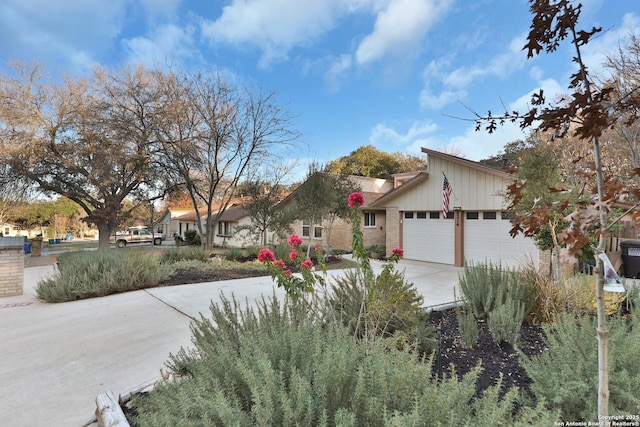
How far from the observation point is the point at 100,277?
288 inches

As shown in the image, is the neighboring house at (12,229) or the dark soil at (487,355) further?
the neighboring house at (12,229)

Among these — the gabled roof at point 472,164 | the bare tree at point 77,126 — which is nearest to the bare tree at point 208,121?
the bare tree at point 77,126

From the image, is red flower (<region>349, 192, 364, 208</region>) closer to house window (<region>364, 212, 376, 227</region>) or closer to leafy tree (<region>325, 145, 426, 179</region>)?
house window (<region>364, 212, 376, 227</region>)

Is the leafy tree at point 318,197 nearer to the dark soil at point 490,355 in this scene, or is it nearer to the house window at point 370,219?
the house window at point 370,219

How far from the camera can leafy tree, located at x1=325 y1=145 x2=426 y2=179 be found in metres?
32.0

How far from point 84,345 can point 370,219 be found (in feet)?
52.5

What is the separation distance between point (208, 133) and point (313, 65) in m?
6.01

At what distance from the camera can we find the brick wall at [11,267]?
7.32 meters

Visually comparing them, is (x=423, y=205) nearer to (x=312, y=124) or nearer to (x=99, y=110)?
(x=312, y=124)

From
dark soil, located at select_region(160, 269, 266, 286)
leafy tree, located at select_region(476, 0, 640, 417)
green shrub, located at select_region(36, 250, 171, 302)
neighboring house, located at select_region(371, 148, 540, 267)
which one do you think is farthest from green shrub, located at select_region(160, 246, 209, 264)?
leafy tree, located at select_region(476, 0, 640, 417)

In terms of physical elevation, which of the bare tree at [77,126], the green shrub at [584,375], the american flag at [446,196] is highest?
the bare tree at [77,126]

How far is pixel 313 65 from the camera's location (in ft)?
44.9

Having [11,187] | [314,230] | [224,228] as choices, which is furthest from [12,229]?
[314,230]

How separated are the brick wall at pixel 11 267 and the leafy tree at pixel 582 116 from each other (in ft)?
32.8
